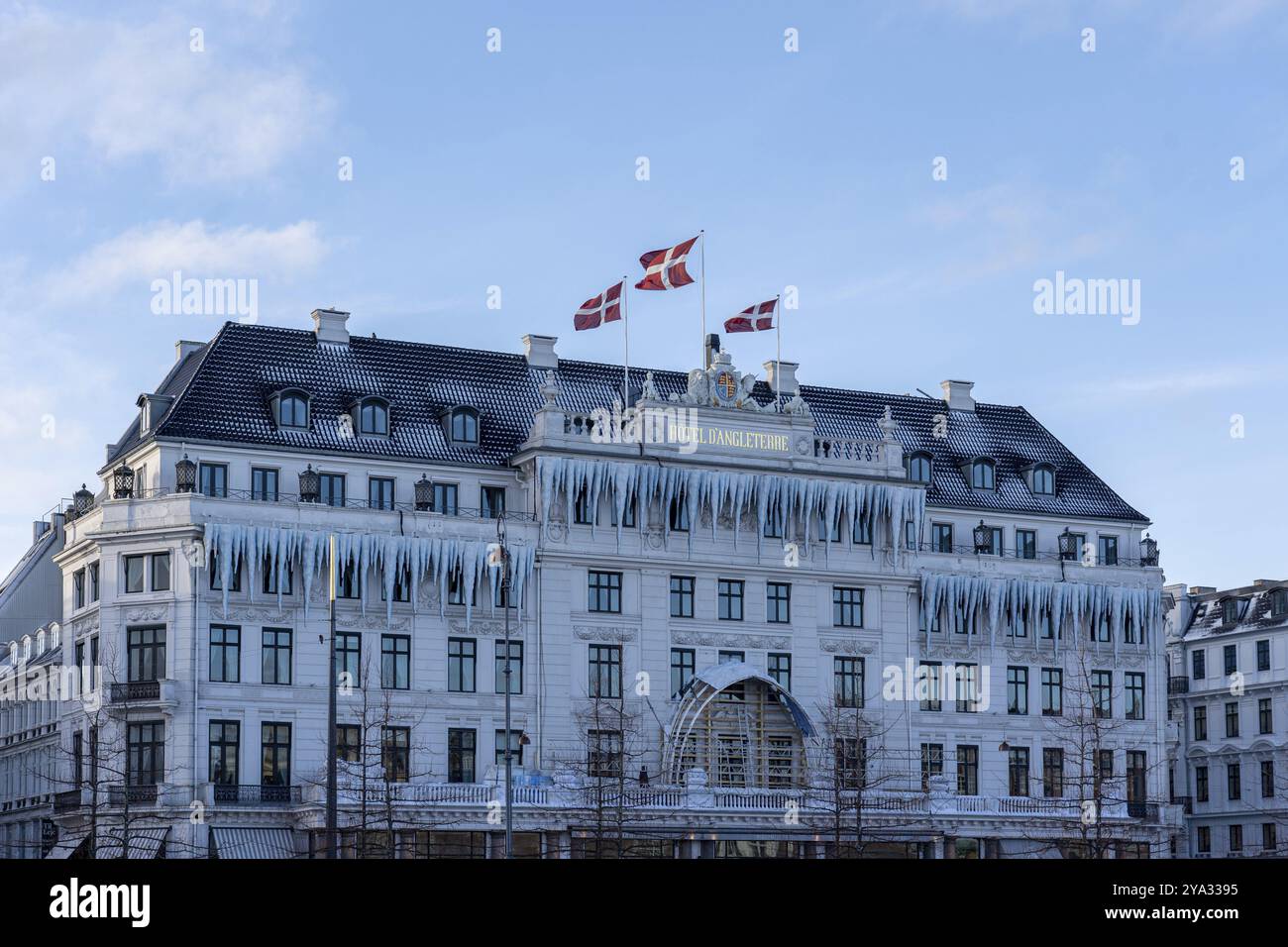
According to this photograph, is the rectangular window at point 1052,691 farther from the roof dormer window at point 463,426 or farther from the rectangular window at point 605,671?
the roof dormer window at point 463,426

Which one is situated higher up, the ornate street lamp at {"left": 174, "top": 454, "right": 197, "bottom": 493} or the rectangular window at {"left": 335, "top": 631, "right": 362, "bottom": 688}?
the ornate street lamp at {"left": 174, "top": 454, "right": 197, "bottom": 493}

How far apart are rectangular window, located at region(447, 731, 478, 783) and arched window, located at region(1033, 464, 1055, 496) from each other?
32996 mm

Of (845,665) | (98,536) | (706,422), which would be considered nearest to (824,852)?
(845,665)

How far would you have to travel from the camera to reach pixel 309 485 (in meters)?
80.8

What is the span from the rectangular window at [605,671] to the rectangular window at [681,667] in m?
2.57

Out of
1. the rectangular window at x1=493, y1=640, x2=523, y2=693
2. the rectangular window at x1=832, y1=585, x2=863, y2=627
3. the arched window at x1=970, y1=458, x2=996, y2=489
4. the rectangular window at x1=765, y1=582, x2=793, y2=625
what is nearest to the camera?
the rectangular window at x1=493, y1=640, x2=523, y2=693

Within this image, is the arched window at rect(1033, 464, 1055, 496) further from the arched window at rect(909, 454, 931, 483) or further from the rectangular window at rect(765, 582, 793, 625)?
the rectangular window at rect(765, 582, 793, 625)

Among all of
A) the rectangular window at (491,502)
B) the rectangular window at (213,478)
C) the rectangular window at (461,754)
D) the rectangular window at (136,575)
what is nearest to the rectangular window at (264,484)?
the rectangular window at (213,478)

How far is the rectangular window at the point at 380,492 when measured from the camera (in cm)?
8338

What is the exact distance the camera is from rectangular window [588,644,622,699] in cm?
8481

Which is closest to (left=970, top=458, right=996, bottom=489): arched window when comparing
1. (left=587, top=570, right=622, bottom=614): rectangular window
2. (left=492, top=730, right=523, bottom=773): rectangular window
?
(left=587, top=570, right=622, bottom=614): rectangular window

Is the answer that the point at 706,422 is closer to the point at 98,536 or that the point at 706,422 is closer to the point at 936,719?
the point at 936,719
